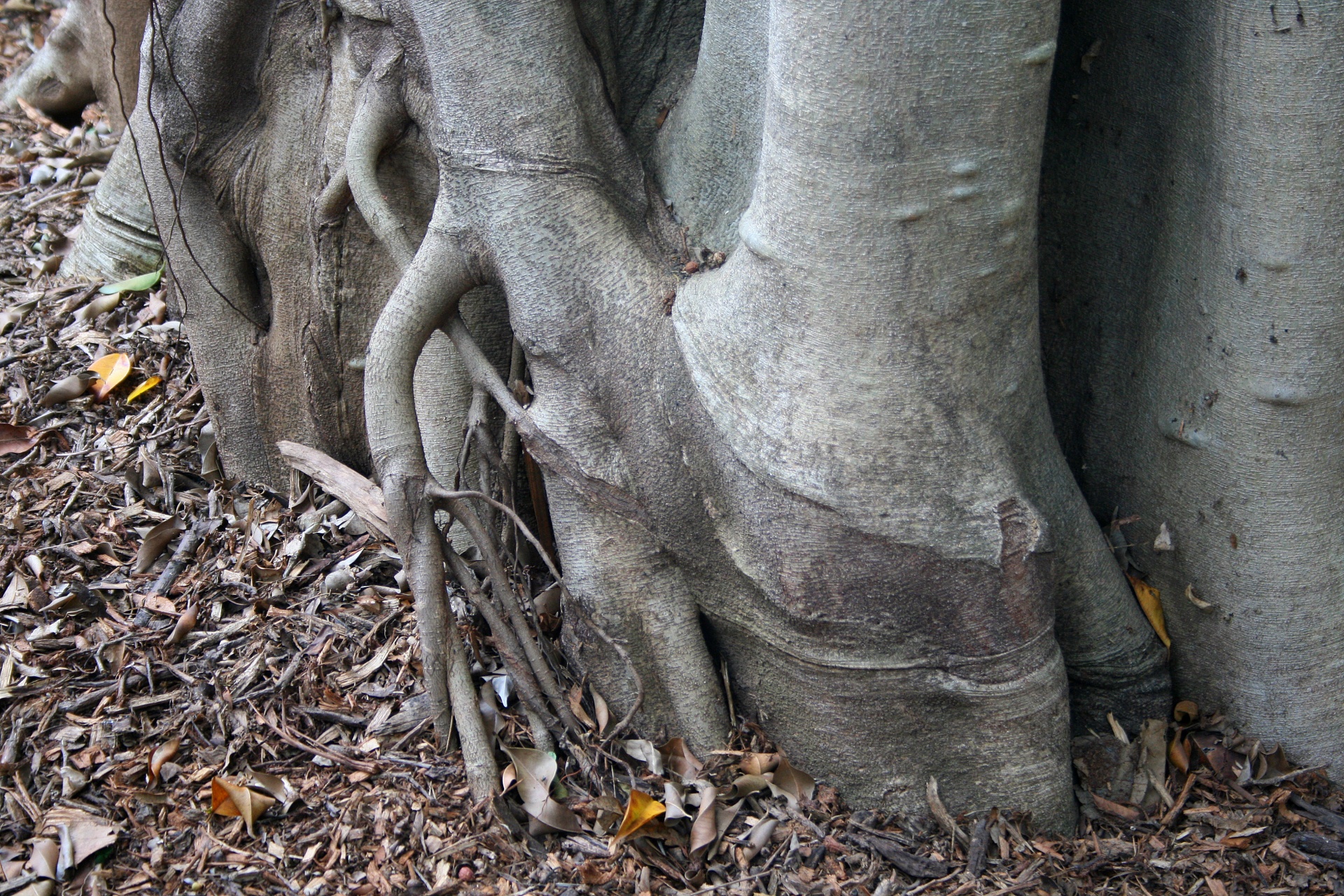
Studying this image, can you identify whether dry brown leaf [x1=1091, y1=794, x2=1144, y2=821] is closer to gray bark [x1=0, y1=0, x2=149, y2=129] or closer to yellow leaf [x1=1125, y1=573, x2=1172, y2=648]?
yellow leaf [x1=1125, y1=573, x2=1172, y2=648]

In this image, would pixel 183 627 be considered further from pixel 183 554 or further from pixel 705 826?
pixel 705 826

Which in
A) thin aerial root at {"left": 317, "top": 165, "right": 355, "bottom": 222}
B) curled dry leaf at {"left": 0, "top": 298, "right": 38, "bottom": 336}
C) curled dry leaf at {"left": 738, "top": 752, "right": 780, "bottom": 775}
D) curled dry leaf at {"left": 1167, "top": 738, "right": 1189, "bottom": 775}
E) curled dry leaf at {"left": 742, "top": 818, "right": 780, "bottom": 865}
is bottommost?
curled dry leaf at {"left": 1167, "top": 738, "right": 1189, "bottom": 775}

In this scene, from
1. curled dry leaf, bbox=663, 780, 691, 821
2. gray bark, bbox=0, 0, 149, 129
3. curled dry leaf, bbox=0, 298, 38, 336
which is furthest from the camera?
gray bark, bbox=0, 0, 149, 129

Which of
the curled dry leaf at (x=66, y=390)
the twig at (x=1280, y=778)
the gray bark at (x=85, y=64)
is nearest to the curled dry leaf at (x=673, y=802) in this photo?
the twig at (x=1280, y=778)

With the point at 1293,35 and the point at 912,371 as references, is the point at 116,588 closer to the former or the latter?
the point at 912,371

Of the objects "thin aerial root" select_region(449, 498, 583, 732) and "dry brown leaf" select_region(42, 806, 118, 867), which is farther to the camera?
"thin aerial root" select_region(449, 498, 583, 732)

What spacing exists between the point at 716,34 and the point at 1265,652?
174cm

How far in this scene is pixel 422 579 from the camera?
219 cm

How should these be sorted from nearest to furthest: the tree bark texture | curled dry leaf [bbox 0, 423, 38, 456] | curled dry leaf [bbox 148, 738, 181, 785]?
1. the tree bark texture
2. curled dry leaf [bbox 148, 738, 181, 785]
3. curled dry leaf [bbox 0, 423, 38, 456]

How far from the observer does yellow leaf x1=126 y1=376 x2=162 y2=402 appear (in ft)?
10.7

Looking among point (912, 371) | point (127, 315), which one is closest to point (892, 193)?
point (912, 371)

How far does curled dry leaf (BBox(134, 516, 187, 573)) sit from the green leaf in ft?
3.78

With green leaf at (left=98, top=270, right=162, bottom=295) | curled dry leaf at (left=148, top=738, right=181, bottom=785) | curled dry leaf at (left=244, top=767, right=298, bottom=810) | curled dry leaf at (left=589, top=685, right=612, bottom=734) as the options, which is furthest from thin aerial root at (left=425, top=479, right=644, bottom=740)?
green leaf at (left=98, top=270, right=162, bottom=295)

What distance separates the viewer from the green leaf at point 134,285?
12.0ft
